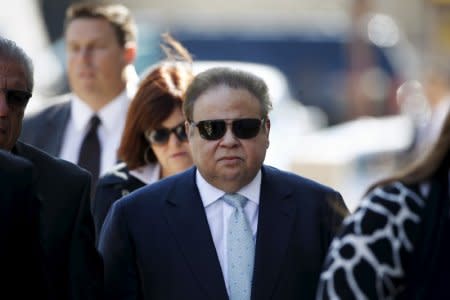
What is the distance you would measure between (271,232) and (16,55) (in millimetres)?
1094

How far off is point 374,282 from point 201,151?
152cm

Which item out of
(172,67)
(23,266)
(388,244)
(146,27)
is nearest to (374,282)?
(388,244)

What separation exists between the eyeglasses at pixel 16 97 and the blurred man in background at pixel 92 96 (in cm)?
299

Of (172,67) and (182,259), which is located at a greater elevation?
(172,67)

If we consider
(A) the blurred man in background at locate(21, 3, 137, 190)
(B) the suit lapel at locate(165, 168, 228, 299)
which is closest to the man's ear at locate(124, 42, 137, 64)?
(A) the blurred man in background at locate(21, 3, 137, 190)

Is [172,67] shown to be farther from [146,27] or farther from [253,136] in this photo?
[146,27]

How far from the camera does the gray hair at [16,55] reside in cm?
540

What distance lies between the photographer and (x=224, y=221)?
18.6ft

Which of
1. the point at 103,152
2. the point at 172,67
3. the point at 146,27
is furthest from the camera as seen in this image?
the point at 146,27

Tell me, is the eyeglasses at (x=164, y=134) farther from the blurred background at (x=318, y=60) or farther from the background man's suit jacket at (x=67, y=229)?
the blurred background at (x=318, y=60)

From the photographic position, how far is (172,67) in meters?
7.56

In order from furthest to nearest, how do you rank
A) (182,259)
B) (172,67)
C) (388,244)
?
(172,67) < (182,259) < (388,244)

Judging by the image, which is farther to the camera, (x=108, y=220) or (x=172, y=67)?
(x=172, y=67)

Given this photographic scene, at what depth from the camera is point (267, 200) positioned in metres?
5.71
